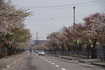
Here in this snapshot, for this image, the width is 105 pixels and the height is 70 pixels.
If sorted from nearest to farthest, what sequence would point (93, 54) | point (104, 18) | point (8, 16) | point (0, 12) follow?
point (0, 12) → point (8, 16) → point (104, 18) → point (93, 54)

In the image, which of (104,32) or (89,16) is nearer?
(104,32)

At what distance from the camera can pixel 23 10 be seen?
62.6 ft

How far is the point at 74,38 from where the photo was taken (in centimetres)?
4803

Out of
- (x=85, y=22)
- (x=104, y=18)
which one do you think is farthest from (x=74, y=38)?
(x=104, y=18)

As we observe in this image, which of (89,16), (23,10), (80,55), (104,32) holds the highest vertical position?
(89,16)

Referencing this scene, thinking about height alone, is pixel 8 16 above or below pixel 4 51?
above

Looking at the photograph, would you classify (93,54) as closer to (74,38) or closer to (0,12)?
(74,38)

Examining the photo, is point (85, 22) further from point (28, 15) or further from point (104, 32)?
point (28, 15)

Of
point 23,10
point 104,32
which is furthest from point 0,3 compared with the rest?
point 104,32

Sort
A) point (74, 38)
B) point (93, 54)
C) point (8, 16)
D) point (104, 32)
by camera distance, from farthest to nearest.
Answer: point (74, 38)
point (93, 54)
point (104, 32)
point (8, 16)

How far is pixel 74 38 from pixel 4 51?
18592mm

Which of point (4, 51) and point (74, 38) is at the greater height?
point (74, 38)

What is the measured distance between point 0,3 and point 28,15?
122 inches

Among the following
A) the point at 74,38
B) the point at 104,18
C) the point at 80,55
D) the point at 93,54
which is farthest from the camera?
the point at 74,38
